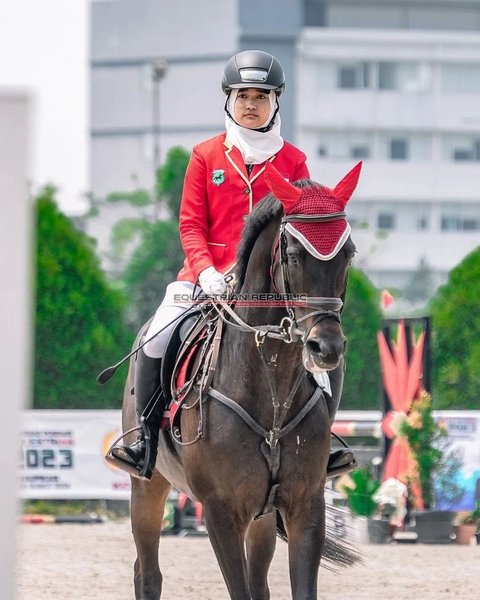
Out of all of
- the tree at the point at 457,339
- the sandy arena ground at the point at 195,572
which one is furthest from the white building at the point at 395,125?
the sandy arena ground at the point at 195,572

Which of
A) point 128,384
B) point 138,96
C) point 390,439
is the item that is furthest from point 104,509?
point 138,96

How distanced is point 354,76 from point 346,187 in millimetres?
74697

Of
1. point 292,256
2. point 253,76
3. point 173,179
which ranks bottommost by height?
point 292,256

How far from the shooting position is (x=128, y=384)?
26.6 ft

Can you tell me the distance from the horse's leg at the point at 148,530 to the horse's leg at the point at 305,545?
171 cm

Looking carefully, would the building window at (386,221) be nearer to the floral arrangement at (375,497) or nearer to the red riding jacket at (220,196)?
the floral arrangement at (375,497)

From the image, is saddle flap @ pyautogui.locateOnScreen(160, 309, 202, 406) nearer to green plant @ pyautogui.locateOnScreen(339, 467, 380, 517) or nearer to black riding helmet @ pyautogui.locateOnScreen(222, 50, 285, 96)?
black riding helmet @ pyautogui.locateOnScreen(222, 50, 285, 96)

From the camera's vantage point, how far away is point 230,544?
6305mm

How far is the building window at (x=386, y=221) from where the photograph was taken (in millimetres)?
79188

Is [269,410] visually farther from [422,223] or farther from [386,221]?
[422,223]

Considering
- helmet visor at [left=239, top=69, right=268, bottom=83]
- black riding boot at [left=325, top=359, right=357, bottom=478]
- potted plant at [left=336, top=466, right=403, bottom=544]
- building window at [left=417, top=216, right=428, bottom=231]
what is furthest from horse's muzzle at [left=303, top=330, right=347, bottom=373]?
building window at [left=417, top=216, right=428, bottom=231]

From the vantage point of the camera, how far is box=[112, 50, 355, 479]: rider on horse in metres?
7.14

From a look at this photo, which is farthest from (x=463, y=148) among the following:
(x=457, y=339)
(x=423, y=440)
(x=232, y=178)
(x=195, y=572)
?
(x=232, y=178)

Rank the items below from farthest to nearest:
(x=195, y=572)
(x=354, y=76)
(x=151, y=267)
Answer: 1. (x=354, y=76)
2. (x=151, y=267)
3. (x=195, y=572)
